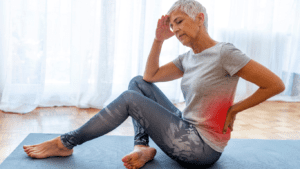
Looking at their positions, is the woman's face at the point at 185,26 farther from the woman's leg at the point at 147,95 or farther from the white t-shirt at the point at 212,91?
the woman's leg at the point at 147,95

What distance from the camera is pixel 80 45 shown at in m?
2.53

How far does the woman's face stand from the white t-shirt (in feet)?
0.28

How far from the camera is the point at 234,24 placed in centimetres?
309

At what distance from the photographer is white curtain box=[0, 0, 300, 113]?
91.7 inches

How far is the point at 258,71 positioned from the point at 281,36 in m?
2.60

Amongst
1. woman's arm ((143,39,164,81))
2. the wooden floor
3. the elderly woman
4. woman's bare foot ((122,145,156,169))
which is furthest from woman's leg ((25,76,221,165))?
the wooden floor

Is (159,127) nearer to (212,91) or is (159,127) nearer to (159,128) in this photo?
(159,128)

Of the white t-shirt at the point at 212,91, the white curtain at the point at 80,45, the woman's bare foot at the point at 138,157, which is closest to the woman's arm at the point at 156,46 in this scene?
the white t-shirt at the point at 212,91

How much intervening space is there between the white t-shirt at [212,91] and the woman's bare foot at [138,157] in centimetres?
26

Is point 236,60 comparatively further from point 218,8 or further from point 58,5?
point 218,8

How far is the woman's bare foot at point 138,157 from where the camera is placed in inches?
47.6

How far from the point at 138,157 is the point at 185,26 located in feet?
2.06

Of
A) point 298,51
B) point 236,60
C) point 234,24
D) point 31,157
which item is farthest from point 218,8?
point 31,157

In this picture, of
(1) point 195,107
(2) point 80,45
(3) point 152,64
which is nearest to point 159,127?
(1) point 195,107
